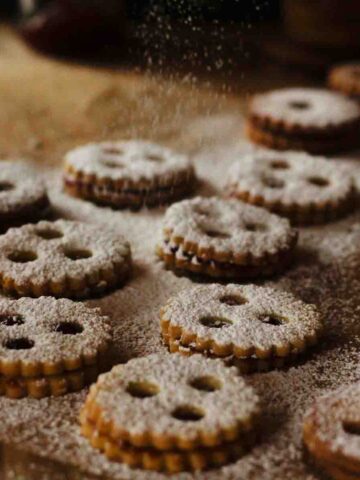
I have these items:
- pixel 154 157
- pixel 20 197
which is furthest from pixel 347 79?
pixel 20 197

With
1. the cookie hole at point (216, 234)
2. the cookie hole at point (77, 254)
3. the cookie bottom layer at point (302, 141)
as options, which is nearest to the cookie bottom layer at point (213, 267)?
the cookie hole at point (216, 234)

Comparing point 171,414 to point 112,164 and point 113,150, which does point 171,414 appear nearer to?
point 112,164

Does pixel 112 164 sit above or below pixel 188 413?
above

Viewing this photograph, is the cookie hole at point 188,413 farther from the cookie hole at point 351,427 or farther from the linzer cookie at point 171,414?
the cookie hole at point 351,427

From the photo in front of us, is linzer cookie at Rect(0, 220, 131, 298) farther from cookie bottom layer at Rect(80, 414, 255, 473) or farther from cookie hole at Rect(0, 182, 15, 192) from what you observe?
cookie bottom layer at Rect(80, 414, 255, 473)

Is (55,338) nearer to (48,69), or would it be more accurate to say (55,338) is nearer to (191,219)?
(191,219)

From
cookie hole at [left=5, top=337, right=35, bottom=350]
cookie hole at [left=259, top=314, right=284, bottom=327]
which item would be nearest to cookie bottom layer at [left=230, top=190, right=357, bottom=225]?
cookie hole at [left=259, top=314, right=284, bottom=327]
